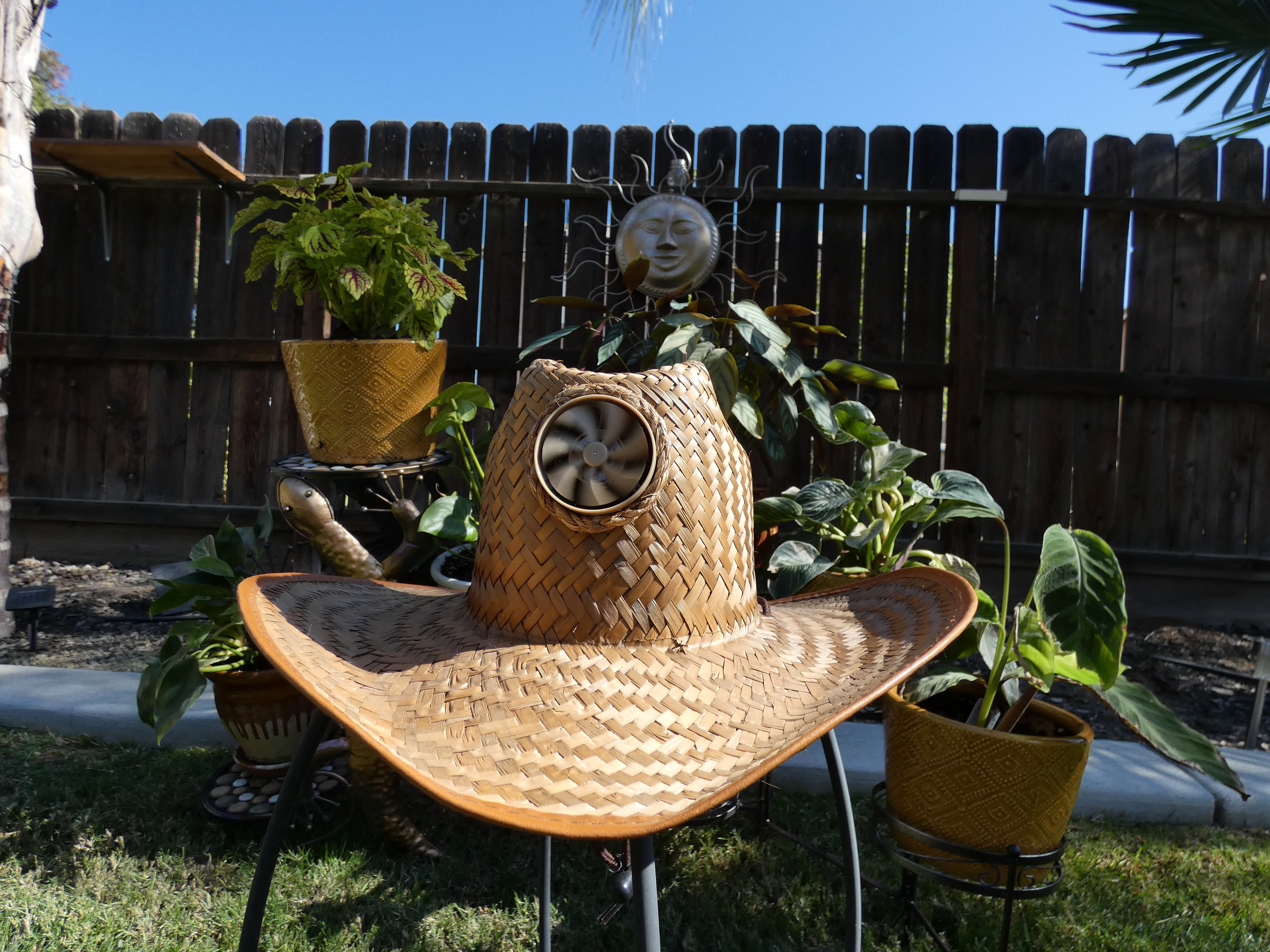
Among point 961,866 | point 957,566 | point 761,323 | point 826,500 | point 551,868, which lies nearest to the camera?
point 961,866

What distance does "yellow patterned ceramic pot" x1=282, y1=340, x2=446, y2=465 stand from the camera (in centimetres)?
201

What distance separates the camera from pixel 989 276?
3.57 meters

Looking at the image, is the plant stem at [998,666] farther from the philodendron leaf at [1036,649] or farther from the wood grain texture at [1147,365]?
the wood grain texture at [1147,365]

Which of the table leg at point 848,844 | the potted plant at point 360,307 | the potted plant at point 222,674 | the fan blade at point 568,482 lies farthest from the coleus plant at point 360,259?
Result: the table leg at point 848,844

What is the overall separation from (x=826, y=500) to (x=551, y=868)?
3.50 feet

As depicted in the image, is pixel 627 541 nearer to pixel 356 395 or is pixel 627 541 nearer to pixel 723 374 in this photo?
pixel 356 395

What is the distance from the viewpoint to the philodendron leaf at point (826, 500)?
1.96 m

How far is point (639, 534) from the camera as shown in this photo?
3.22ft

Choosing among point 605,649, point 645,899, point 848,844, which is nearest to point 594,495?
point 605,649

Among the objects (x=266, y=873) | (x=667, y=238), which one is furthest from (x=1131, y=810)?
(x=667, y=238)

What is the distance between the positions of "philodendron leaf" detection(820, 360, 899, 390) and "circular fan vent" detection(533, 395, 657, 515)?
1831mm

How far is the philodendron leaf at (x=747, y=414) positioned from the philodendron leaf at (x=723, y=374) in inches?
1.1

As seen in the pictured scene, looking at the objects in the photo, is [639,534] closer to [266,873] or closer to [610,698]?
[610,698]

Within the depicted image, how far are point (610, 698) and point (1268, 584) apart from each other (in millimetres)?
3987
